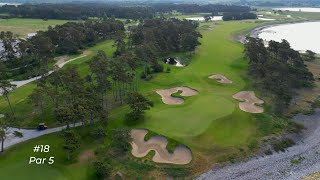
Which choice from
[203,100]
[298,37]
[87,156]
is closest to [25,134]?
[87,156]

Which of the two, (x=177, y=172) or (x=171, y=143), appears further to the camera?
(x=171, y=143)

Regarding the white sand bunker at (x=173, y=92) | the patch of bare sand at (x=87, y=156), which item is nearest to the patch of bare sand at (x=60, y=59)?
the white sand bunker at (x=173, y=92)

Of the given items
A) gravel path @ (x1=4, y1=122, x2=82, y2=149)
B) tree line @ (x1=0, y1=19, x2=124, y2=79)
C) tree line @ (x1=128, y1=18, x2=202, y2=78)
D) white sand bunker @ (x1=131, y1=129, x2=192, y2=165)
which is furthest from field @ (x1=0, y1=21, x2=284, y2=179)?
tree line @ (x1=128, y1=18, x2=202, y2=78)

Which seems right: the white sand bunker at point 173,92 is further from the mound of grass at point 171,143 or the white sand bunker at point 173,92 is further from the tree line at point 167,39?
the tree line at point 167,39

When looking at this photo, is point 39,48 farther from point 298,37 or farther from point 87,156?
point 298,37

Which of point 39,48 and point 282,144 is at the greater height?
point 39,48

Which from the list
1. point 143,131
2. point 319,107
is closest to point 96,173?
point 143,131

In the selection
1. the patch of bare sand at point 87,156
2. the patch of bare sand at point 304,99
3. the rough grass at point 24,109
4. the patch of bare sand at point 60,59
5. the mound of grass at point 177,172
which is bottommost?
the mound of grass at point 177,172
